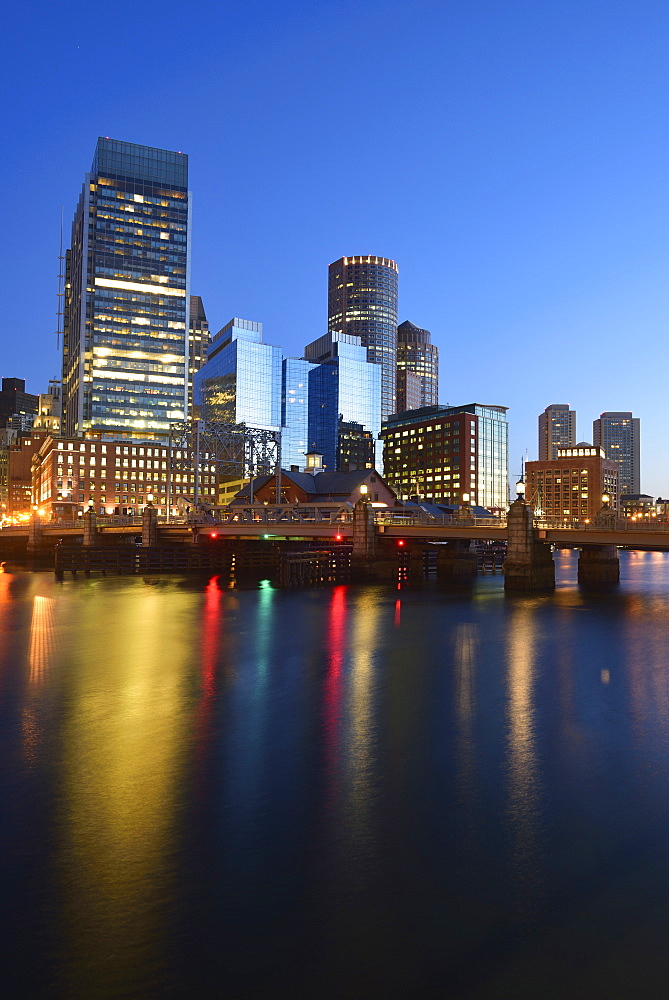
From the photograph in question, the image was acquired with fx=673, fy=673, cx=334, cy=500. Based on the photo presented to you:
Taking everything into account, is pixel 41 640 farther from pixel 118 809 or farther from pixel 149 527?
pixel 149 527

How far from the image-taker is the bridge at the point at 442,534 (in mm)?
59688

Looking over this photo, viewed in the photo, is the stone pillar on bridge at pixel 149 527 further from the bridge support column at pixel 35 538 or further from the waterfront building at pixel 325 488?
the bridge support column at pixel 35 538

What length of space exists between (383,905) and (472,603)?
47.0m

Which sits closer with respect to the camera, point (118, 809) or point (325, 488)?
point (118, 809)

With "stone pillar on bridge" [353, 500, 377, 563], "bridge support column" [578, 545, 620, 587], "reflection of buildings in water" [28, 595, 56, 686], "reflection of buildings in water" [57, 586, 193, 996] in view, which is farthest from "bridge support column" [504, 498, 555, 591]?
"reflection of buildings in water" [28, 595, 56, 686]

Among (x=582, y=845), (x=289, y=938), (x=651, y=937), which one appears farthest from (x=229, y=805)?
(x=651, y=937)

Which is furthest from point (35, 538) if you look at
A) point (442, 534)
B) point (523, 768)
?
point (523, 768)

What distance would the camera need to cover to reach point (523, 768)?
687 inches

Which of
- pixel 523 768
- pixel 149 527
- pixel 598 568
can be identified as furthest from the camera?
pixel 149 527

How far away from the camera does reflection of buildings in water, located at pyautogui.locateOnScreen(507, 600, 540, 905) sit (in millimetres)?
12445

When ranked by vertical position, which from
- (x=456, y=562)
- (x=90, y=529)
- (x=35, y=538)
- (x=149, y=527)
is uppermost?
(x=149, y=527)

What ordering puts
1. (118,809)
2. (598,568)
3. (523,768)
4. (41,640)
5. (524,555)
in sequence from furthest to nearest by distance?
(598,568) < (524,555) < (41,640) < (523,768) < (118,809)

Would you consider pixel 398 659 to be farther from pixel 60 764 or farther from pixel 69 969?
pixel 69 969

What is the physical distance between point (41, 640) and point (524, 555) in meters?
43.2
